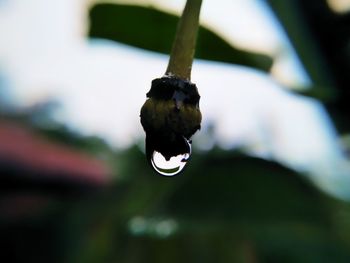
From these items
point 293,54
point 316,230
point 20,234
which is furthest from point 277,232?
point 20,234

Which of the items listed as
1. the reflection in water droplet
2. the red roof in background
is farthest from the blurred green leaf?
the red roof in background

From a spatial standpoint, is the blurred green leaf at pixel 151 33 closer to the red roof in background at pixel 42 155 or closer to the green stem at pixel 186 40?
the green stem at pixel 186 40

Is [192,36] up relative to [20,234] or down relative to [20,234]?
down

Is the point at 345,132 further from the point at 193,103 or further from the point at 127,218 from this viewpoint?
the point at 127,218

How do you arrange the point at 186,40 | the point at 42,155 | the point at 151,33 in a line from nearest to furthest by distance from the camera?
the point at 186,40
the point at 151,33
the point at 42,155

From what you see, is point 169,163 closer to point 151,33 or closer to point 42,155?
point 151,33

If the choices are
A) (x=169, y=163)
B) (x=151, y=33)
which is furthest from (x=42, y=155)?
(x=169, y=163)
